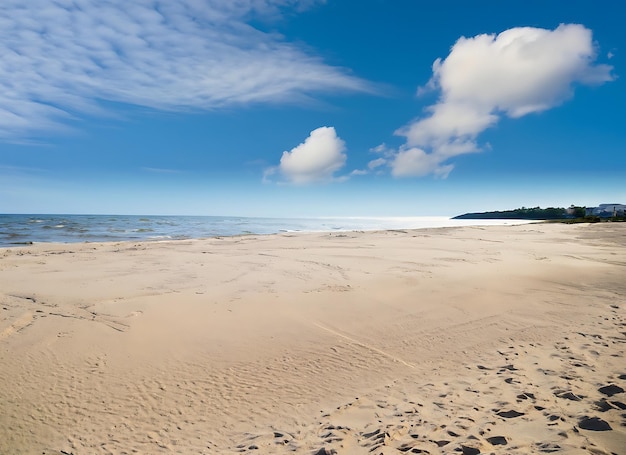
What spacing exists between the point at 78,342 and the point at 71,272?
5.69m

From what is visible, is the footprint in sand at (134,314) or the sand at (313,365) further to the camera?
the footprint in sand at (134,314)

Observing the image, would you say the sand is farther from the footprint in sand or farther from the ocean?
the ocean

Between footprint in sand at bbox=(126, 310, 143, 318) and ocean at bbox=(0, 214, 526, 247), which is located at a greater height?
ocean at bbox=(0, 214, 526, 247)

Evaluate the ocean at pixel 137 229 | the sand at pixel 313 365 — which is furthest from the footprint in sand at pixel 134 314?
the ocean at pixel 137 229

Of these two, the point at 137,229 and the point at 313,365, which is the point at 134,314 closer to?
the point at 313,365

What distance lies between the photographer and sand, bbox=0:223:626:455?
9.77 ft

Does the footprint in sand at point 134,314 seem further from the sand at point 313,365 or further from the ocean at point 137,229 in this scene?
the ocean at point 137,229

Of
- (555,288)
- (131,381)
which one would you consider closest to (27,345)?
(131,381)

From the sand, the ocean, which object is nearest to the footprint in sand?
the sand

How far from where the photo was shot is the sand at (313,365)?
2979mm

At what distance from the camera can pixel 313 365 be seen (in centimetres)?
436

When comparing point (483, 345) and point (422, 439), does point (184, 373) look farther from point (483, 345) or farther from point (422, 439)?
point (483, 345)

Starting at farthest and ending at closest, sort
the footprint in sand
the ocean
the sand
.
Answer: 1. the ocean
2. the footprint in sand
3. the sand

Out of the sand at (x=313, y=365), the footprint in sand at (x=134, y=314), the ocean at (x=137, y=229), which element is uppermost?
the ocean at (x=137, y=229)
